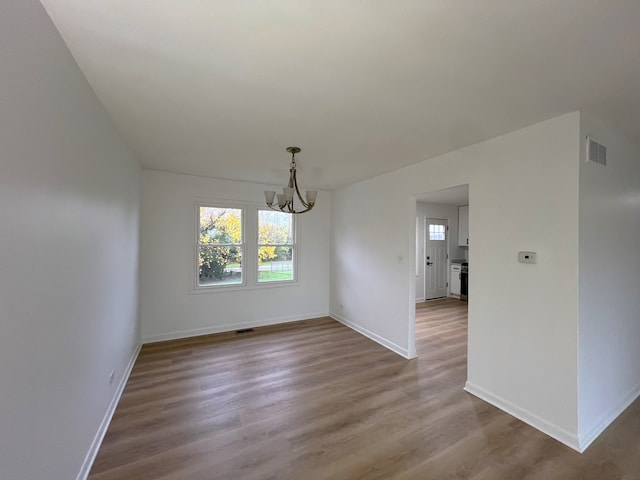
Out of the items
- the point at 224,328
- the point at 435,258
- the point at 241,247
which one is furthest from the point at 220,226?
the point at 435,258

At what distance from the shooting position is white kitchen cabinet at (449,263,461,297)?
7.04m

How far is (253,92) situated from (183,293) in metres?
3.47

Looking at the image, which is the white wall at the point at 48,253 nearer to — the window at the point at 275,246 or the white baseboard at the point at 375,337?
the window at the point at 275,246

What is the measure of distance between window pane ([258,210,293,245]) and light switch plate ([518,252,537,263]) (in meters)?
3.61

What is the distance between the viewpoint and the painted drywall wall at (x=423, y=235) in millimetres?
6836

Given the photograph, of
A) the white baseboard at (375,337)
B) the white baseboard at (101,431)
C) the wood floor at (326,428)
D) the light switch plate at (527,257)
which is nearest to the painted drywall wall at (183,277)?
the wood floor at (326,428)

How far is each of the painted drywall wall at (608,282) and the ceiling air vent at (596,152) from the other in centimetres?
5

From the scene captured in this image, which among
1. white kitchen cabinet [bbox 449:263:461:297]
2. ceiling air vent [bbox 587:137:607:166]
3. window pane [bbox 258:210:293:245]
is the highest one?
ceiling air vent [bbox 587:137:607:166]

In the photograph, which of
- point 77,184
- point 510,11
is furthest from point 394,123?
point 77,184

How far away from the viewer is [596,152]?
7.21ft

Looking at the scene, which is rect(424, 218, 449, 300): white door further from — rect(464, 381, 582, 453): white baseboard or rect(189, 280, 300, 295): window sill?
rect(464, 381, 582, 453): white baseboard

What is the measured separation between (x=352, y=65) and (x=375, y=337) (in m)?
3.71

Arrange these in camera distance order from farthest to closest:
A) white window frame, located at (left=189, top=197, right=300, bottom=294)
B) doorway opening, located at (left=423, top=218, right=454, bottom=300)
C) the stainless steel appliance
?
1. doorway opening, located at (left=423, top=218, right=454, bottom=300)
2. the stainless steel appliance
3. white window frame, located at (left=189, top=197, right=300, bottom=294)

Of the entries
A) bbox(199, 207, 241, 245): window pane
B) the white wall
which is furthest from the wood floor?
bbox(199, 207, 241, 245): window pane
